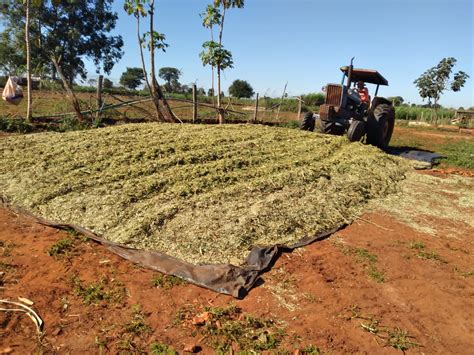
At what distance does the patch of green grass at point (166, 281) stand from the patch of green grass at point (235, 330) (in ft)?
1.16

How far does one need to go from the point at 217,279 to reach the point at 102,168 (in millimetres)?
3081

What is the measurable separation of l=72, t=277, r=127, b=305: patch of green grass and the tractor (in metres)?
6.92

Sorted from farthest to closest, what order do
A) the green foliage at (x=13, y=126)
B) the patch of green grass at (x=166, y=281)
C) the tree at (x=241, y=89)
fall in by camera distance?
the tree at (x=241, y=89)
the green foliage at (x=13, y=126)
the patch of green grass at (x=166, y=281)

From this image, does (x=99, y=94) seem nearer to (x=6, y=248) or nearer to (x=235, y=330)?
(x=6, y=248)

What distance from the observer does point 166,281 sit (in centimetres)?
296

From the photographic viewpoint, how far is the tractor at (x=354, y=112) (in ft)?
28.5

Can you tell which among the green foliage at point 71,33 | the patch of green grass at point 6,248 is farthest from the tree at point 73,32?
the patch of green grass at point 6,248

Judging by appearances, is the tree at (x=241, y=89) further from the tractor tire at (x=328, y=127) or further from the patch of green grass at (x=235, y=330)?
the patch of green grass at (x=235, y=330)

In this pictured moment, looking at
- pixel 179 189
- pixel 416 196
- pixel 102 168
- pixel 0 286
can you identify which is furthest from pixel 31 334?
pixel 416 196

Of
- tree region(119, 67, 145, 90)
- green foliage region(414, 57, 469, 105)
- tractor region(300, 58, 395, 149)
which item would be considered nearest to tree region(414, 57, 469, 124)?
green foliage region(414, 57, 469, 105)

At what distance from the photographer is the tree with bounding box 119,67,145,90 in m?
51.6

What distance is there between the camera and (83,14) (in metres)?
27.7

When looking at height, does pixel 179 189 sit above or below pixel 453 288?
above

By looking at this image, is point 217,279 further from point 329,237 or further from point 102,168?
point 102,168
